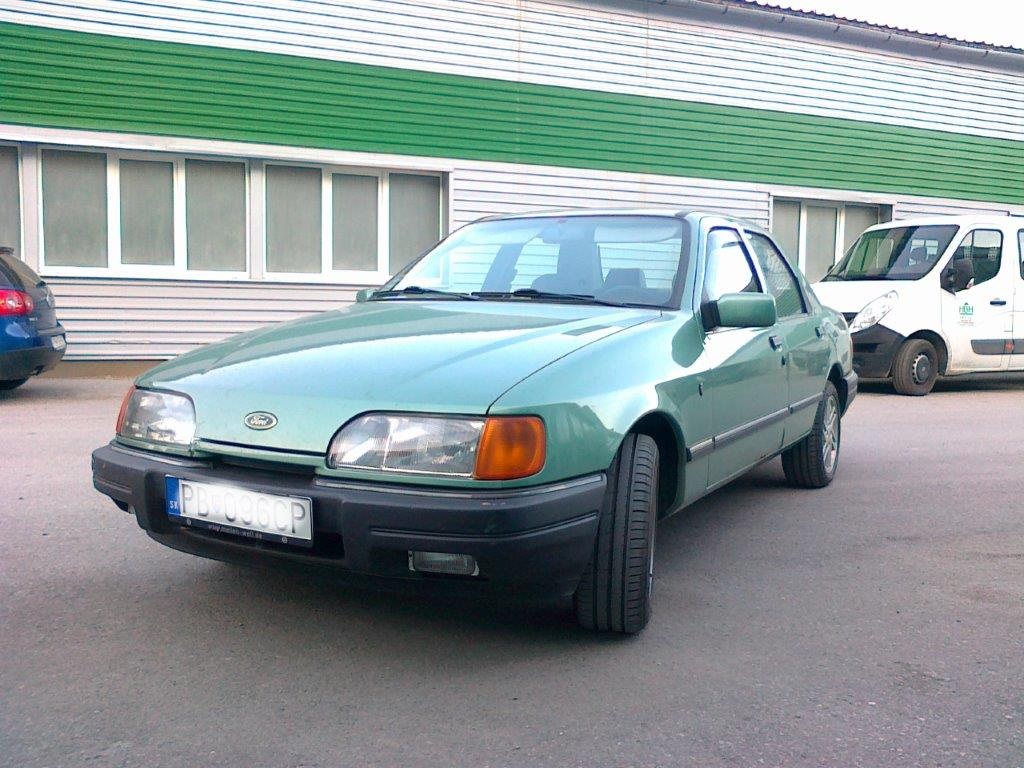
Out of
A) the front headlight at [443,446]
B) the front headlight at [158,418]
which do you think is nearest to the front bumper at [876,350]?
the front headlight at [443,446]

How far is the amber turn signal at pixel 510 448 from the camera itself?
2709 mm

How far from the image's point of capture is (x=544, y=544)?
2.74m

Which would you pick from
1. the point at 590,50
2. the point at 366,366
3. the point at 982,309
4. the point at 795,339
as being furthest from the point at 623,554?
the point at 590,50

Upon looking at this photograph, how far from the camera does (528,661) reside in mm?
3000

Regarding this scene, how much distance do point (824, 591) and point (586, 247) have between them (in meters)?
1.64

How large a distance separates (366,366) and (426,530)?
0.61m

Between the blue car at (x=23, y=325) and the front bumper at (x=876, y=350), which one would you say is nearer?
the blue car at (x=23, y=325)

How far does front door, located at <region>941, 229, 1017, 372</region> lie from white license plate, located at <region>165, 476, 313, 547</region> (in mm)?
8990

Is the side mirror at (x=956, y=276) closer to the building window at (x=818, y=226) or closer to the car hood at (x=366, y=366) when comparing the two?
the building window at (x=818, y=226)

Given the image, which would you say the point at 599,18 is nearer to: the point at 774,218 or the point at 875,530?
the point at 774,218

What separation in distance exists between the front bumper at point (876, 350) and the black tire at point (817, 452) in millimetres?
4690

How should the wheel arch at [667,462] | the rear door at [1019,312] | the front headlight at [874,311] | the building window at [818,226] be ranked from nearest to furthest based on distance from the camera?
the wheel arch at [667,462]
the front headlight at [874,311]
the rear door at [1019,312]
the building window at [818,226]

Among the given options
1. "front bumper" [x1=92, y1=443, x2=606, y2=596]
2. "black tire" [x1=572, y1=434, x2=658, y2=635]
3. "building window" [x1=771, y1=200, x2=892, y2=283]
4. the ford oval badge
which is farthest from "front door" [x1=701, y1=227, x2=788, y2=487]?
"building window" [x1=771, y1=200, x2=892, y2=283]

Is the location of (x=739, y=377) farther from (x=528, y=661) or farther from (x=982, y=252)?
(x=982, y=252)
